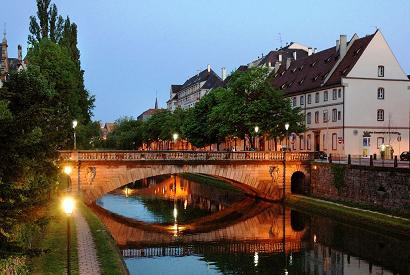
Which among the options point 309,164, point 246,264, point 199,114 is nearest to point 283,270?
point 246,264

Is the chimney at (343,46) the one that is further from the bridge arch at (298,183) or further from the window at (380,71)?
the bridge arch at (298,183)

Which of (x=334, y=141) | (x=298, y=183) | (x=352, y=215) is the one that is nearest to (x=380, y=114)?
(x=334, y=141)

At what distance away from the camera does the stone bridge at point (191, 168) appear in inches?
1928

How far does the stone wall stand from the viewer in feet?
133

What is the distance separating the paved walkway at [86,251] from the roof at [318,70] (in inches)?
1682

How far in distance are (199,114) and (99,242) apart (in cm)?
5805

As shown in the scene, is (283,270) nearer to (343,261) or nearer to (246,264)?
(246,264)

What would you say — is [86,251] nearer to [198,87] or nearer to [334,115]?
[334,115]

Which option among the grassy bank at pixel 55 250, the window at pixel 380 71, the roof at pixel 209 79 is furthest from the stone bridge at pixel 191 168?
the roof at pixel 209 79

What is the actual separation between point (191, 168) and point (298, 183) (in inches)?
521

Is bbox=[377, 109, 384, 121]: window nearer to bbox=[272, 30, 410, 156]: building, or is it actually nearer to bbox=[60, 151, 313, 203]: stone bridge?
bbox=[272, 30, 410, 156]: building

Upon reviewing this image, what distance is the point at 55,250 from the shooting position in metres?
26.1

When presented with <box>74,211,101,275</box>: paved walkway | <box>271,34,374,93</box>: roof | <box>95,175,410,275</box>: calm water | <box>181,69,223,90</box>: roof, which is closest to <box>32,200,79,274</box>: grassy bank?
<box>74,211,101,275</box>: paved walkway

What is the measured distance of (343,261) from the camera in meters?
31.5
